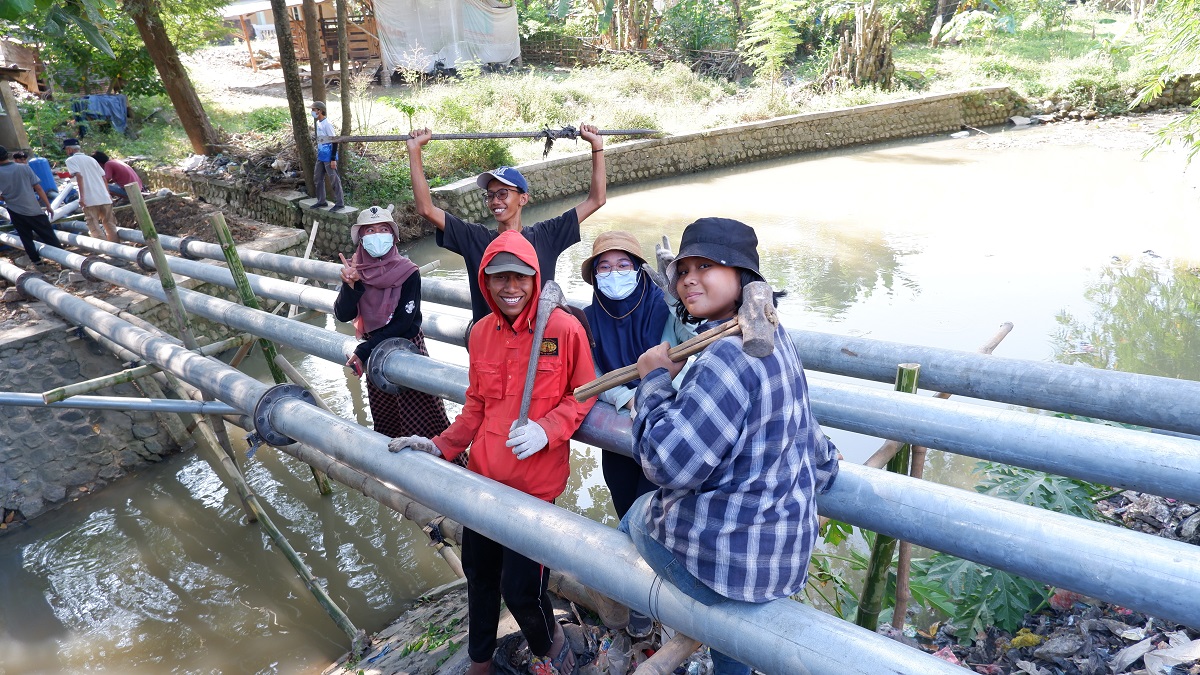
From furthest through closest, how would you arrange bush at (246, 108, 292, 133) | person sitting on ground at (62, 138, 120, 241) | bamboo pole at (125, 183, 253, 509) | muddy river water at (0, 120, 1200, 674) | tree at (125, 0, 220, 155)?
1. bush at (246, 108, 292, 133)
2. tree at (125, 0, 220, 155)
3. person sitting on ground at (62, 138, 120, 241)
4. muddy river water at (0, 120, 1200, 674)
5. bamboo pole at (125, 183, 253, 509)

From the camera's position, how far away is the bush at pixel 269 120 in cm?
1371

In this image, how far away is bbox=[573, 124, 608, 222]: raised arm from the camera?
3318 millimetres

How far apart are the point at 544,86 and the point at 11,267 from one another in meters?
10.6

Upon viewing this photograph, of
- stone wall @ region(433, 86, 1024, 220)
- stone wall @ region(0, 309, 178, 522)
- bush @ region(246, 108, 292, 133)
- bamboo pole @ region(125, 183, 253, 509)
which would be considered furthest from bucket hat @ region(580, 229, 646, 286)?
bush @ region(246, 108, 292, 133)

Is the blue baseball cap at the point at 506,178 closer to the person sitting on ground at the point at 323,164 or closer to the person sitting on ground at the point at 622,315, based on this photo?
the person sitting on ground at the point at 622,315

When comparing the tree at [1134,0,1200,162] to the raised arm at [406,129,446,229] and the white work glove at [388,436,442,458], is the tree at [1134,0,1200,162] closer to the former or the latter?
the raised arm at [406,129,446,229]

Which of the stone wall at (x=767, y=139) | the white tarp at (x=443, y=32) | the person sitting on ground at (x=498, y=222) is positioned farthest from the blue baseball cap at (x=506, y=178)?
the white tarp at (x=443, y=32)

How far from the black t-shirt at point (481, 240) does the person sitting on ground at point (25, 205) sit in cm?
623

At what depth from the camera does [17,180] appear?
7027mm

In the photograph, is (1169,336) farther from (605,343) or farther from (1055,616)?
(605,343)

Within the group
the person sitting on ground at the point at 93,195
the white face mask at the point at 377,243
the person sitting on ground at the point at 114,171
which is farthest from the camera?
the person sitting on ground at the point at 114,171

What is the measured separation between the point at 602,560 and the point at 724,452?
40cm

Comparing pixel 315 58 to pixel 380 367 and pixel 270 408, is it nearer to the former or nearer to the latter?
pixel 380 367

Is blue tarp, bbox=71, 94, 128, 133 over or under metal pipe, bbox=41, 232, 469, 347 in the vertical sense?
over
